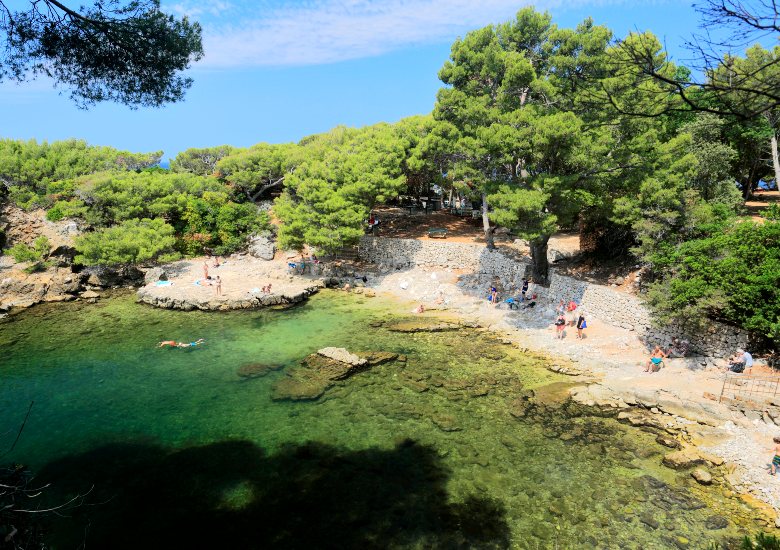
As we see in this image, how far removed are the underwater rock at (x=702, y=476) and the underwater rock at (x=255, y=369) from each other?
15449 mm

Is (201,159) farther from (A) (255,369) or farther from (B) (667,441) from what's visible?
(B) (667,441)

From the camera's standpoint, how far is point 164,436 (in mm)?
14703

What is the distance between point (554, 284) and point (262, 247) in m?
26.0

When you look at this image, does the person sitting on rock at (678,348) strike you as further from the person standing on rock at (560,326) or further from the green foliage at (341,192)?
the green foliage at (341,192)

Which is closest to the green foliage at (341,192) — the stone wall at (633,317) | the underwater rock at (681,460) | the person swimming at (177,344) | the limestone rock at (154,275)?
the limestone rock at (154,275)

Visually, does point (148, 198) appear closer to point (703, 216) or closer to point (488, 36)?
point (488, 36)

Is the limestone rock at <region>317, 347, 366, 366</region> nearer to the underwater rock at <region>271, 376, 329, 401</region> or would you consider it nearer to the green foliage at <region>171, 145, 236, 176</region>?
the underwater rock at <region>271, 376, 329, 401</region>

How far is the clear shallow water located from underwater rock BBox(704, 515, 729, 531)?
10 cm

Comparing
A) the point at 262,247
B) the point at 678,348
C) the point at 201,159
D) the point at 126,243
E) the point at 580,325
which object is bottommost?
the point at 678,348

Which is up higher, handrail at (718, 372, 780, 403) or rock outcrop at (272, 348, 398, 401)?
handrail at (718, 372, 780, 403)

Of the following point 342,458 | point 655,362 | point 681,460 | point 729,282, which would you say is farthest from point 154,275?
point 729,282

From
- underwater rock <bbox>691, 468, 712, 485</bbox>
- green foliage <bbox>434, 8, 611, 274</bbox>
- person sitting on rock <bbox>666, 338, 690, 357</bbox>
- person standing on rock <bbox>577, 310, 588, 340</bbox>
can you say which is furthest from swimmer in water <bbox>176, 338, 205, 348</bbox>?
person sitting on rock <bbox>666, 338, 690, 357</bbox>

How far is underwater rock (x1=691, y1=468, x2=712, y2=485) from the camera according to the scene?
38.7 ft

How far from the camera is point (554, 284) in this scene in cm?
2530
